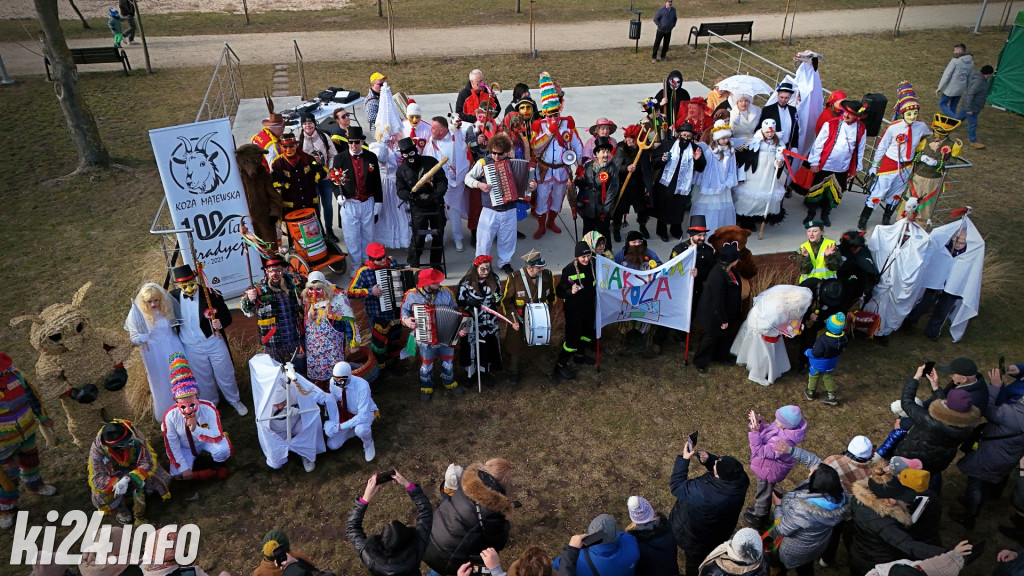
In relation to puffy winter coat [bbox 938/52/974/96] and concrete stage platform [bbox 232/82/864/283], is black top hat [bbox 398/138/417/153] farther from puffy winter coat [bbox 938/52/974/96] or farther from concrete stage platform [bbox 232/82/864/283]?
puffy winter coat [bbox 938/52/974/96]

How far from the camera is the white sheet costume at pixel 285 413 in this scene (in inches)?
273

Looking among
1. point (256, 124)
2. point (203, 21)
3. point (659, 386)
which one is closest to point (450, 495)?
point (659, 386)

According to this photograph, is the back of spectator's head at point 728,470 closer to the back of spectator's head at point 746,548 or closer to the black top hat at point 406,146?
the back of spectator's head at point 746,548

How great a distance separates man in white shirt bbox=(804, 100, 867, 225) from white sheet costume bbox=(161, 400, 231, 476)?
9.23m

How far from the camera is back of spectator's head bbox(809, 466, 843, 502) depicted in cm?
532

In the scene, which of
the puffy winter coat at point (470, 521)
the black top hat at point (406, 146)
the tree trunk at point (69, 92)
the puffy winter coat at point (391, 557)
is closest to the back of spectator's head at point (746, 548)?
the puffy winter coat at point (470, 521)

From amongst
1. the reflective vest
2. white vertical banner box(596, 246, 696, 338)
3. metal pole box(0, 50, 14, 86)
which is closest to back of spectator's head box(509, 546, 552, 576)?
white vertical banner box(596, 246, 696, 338)

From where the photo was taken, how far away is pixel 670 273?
8.51m

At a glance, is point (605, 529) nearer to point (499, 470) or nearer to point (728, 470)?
point (499, 470)

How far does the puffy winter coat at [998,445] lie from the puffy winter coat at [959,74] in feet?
35.2

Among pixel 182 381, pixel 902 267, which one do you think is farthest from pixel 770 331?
pixel 182 381

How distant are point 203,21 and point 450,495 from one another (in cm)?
2333

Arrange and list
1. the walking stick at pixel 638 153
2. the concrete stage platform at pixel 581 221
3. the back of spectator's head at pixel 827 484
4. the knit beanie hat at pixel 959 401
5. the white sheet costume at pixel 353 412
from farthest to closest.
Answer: the concrete stage platform at pixel 581 221
the walking stick at pixel 638 153
the white sheet costume at pixel 353 412
the knit beanie hat at pixel 959 401
the back of spectator's head at pixel 827 484

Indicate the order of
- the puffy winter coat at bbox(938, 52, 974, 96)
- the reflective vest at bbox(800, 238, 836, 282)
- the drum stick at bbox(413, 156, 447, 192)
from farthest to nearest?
1. the puffy winter coat at bbox(938, 52, 974, 96)
2. the drum stick at bbox(413, 156, 447, 192)
3. the reflective vest at bbox(800, 238, 836, 282)
